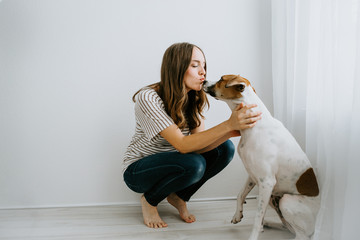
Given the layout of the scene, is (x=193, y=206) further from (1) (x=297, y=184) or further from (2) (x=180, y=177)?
(1) (x=297, y=184)

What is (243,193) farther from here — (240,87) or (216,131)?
(240,87)

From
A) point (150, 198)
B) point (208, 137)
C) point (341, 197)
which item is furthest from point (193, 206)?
point (341, 197)

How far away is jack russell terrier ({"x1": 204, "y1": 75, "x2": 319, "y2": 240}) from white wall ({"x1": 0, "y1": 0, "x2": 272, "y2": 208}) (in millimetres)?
879

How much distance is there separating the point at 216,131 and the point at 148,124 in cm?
38

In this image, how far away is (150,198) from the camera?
6.06 feet

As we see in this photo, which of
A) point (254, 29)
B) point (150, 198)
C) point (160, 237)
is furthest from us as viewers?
point (254, 29)

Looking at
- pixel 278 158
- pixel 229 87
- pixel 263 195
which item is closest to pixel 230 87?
pixel 229 87

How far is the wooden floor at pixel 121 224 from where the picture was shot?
170cm

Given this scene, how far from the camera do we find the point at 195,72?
A: 5.65ft

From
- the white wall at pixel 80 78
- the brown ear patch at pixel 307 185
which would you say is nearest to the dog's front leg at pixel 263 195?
the brown ear patch at pixel 307 185

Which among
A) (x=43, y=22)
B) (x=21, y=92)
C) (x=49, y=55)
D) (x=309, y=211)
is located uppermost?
(x=43, y=22)

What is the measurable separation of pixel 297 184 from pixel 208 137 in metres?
0.48

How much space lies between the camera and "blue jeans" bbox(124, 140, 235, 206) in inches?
67.9

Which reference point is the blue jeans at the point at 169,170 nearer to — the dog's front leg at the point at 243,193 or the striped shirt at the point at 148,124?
the striped shirt at the point at 148,124
